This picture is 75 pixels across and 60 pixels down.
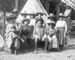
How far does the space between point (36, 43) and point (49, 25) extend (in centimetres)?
116

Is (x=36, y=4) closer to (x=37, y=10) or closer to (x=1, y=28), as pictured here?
(x=37, y=10)

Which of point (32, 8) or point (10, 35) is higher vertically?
point (32, 8)

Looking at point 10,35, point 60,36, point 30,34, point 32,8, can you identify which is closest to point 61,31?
point 60,36

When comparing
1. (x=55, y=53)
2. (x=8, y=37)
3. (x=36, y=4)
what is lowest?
(x=55, y=53)

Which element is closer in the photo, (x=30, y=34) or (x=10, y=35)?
(x=10, y=35)

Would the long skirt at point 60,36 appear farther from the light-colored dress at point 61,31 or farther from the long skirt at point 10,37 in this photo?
the long skirt at point 10,37

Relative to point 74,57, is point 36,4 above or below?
above

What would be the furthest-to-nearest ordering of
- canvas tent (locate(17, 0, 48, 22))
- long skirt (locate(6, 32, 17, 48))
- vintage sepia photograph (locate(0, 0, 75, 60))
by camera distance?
canvas tent (locate(17, 0, 48, 22)), long skirt (locate(6, 32, 17, 48)), vintage sepia photograph (locate(0, 0, 75, 60))

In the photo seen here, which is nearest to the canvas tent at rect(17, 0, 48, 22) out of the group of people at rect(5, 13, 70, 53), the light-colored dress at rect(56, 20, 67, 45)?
the light-colored dress at rect(56, 20, 67, 45)

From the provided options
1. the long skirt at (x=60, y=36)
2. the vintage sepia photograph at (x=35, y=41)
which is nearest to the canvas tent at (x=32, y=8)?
the vintage sepia photograph at (x=35, y=41)

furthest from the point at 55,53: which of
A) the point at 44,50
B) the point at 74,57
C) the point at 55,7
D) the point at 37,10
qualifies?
the point at 55,7

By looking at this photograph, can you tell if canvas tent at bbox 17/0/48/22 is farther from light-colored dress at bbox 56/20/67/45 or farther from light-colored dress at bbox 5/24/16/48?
light-colored dress at bbox 5/24/16/48

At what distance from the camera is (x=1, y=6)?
1653 centimetres

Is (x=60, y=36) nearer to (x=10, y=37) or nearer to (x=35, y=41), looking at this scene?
(x=35, y=41)
